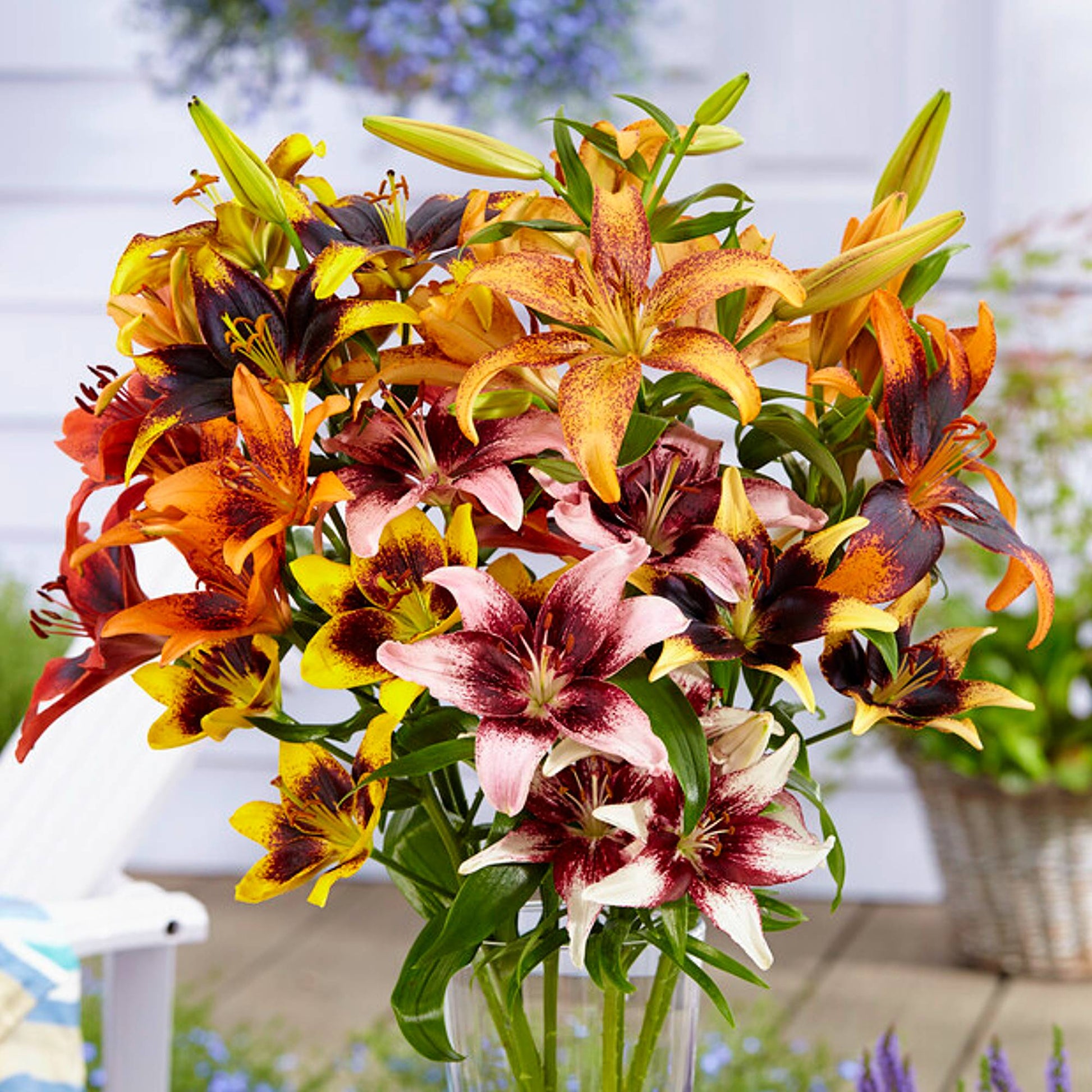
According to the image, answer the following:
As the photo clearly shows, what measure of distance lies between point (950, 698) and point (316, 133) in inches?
90.3

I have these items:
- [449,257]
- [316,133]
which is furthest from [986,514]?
[316,133]

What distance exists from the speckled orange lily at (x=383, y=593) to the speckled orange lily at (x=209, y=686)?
0.07 feet

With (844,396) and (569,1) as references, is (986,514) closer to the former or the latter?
(844,396)

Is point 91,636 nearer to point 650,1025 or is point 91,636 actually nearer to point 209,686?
point 209,686

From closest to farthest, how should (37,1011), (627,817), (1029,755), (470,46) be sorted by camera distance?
(627,817) < (37,1011) < (1029,755) < (470,46)

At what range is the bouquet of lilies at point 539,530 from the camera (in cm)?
41

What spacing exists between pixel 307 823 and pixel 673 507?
0.15 meters

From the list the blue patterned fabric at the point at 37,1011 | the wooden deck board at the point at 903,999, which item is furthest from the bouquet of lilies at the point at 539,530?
the wooden deck board at the point at 903,999

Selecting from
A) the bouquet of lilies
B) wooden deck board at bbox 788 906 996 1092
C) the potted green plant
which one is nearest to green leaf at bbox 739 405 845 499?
the bouquet of lilies

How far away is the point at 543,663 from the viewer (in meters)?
0.41

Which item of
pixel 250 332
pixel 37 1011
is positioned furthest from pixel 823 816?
pixel 37 1011

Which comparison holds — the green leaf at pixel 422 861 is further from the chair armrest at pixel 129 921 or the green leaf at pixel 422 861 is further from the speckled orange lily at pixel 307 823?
the chair armrest at pixel 129 921

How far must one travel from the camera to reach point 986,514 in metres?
0.45

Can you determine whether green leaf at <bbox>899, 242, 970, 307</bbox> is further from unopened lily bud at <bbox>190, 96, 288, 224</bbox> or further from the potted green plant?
the potted green plant
